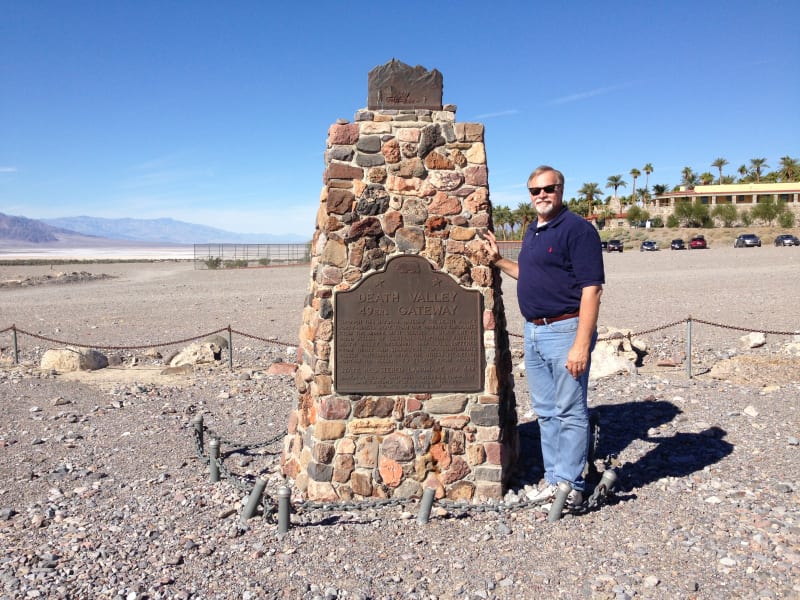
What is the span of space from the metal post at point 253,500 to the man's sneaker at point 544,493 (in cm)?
178

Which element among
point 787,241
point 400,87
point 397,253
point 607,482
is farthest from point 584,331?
point 787,241

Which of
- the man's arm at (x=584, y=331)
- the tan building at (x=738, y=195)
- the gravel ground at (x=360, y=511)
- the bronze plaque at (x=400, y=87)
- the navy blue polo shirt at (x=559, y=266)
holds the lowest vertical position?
the gravel ground at (x=360, y=511)

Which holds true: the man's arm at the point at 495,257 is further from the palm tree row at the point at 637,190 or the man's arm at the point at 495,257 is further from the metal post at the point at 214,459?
the palm tree row at the point at 637,190

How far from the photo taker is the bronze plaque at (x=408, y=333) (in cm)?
461

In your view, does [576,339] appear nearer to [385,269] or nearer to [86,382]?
[385,269]

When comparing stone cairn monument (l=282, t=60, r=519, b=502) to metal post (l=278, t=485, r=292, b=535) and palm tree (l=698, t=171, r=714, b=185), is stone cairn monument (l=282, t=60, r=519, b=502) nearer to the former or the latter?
metal post (l=278, t=485, r=292, b=535)

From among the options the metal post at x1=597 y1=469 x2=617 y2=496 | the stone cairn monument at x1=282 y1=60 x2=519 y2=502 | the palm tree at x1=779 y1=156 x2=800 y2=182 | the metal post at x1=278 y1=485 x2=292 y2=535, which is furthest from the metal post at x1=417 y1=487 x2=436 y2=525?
the palm tree at x1=779 y1=156 x2=800 y2=182

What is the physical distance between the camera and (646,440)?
5.97m

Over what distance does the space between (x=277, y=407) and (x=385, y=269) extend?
337 cm

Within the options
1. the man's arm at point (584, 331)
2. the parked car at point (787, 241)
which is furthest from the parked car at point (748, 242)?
the man's arm at point (584, 331)

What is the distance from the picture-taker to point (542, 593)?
11.4 ft

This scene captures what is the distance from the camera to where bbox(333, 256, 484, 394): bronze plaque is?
→ 461cm

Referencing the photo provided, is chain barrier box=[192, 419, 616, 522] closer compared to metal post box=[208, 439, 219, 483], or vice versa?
chain barrier box=[192, 419, 616, 522]

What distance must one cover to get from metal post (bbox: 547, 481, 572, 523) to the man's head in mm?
1686
